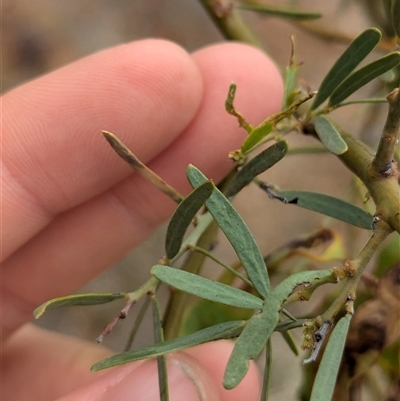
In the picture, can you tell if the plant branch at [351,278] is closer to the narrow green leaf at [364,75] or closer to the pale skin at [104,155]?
the narrow green leaf at [364,75]

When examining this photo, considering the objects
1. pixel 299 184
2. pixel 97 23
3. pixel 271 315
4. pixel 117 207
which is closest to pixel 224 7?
pixel 117 207

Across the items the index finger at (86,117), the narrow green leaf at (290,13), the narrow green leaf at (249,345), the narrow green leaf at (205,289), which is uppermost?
the index finger at (86,117)

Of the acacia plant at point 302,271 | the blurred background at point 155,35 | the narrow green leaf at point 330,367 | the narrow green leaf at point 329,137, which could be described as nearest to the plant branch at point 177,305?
the acacia plant at point 302,271

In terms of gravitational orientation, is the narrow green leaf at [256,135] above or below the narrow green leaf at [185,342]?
above

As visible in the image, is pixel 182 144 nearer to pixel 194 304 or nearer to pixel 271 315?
pixel 194 304

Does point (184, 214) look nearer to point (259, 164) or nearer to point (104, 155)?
point (259, 164)

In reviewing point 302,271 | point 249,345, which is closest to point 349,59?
point 302,271
